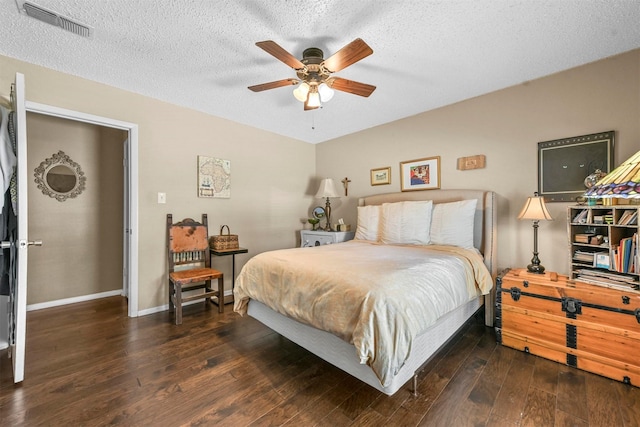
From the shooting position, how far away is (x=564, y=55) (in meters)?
2.14

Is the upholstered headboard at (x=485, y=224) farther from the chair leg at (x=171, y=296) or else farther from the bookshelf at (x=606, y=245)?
the chair leg at (x=171, y=296)

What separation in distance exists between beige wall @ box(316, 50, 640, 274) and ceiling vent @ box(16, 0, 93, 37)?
9.45 ft

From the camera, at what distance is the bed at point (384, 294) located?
136 cm

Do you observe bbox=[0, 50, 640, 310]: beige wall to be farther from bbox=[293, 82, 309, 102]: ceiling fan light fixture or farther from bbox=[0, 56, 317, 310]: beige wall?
bbox=[293, 82, 309, 102]: ceiling fan light fixture

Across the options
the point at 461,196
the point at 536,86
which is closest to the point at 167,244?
the point at 461,196

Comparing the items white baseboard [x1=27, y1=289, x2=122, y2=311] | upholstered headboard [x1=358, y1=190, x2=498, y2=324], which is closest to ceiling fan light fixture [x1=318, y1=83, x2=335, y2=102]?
upholstered headboard [x1=358, y1=190, x2=498, y2=324]

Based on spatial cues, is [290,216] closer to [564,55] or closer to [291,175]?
[291,175]

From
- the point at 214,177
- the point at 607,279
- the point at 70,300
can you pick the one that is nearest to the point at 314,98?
the point at 214,177

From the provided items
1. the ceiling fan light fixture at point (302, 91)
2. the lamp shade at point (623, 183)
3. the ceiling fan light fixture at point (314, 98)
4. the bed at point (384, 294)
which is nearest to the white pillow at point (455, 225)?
the bed at point (384, 294)

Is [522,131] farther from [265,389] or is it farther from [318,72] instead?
[265,389]

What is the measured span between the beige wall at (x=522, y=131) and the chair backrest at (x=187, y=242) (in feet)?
8.59

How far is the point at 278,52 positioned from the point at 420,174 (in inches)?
93.3

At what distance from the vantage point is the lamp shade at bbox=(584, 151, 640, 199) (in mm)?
577

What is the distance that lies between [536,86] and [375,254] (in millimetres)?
2250
